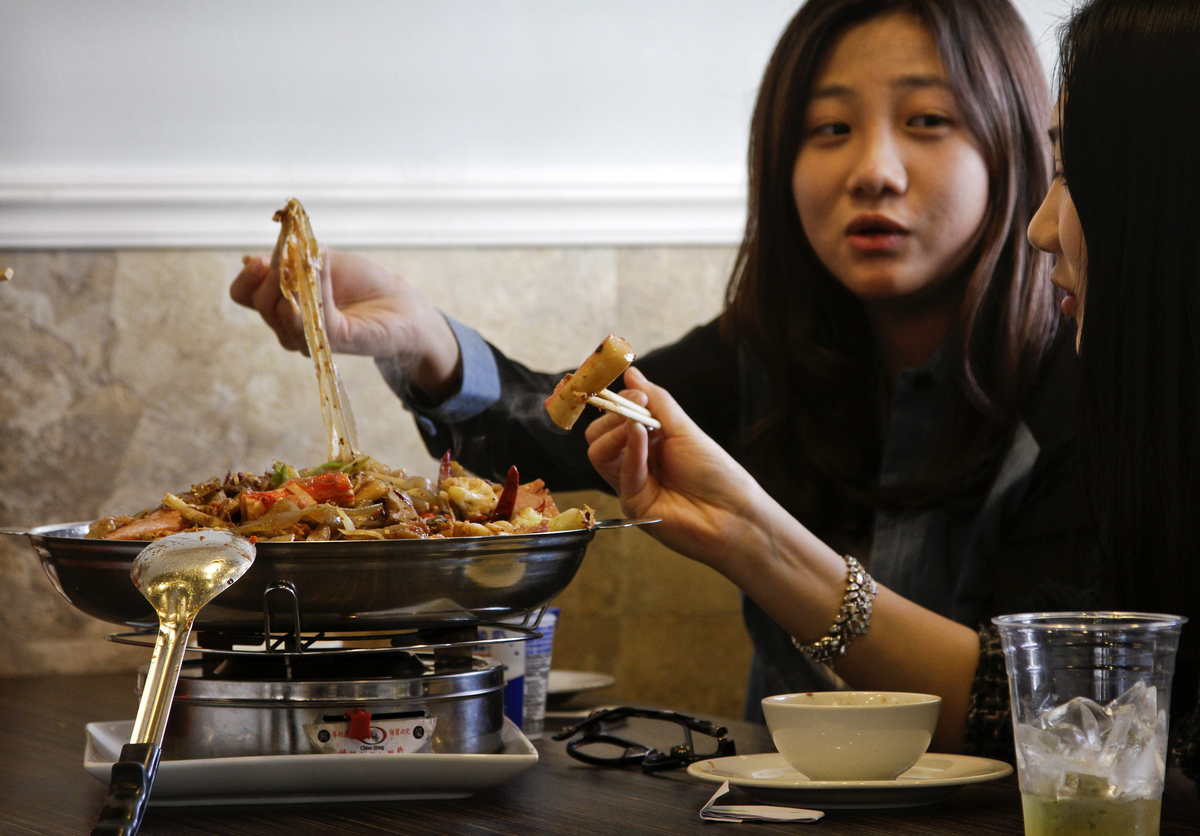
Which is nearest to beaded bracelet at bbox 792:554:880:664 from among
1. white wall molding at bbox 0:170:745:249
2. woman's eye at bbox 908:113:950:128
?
woman's eye at bbox 908:113:950:128

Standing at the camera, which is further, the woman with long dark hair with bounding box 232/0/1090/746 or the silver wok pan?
the woman with long dark hair with bounding box 232/0/1090/746

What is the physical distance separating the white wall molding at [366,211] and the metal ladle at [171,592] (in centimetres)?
126

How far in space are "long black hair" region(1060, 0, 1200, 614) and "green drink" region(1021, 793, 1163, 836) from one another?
354mm

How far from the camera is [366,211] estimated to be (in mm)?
2064

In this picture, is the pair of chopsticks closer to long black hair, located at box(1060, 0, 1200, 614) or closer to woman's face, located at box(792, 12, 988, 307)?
long black hair, located at box(1060, 0, 1200, 614)

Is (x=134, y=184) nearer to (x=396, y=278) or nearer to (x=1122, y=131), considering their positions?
(x=396, y=278)

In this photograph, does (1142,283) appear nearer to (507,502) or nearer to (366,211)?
(507,502)

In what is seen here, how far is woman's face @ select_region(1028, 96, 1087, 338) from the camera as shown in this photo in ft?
3.62

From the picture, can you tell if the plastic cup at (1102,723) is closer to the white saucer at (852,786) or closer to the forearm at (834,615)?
the white saucer at (852,786)

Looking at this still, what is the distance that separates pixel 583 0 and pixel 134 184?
869mm

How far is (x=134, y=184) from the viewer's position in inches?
76.6

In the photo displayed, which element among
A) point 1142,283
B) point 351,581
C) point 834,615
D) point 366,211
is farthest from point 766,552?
point 366,211

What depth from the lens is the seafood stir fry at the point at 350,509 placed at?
3.09 ft

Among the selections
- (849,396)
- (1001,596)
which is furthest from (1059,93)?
(849,396)
